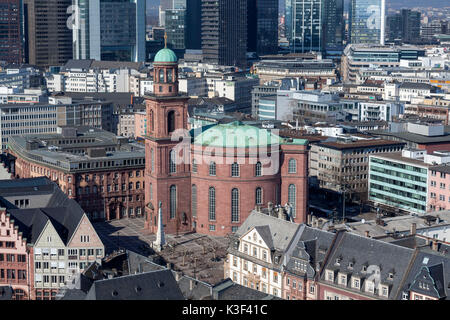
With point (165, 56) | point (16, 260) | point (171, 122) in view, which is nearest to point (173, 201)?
point (171, 122)

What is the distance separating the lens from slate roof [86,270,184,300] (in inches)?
3059

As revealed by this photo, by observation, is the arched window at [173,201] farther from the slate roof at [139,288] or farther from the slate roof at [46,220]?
the slate roof at [139,288]

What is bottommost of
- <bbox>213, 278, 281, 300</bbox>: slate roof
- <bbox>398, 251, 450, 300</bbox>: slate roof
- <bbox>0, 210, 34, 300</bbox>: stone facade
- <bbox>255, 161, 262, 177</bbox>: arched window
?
<bbox>0, 210, 34, 300</bbox>: stone facade

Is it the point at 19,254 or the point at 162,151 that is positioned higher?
the point at 162,151

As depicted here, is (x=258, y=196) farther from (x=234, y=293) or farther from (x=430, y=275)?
(x=430, y=275)

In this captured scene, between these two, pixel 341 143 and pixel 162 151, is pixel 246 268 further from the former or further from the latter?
pixel 341 143

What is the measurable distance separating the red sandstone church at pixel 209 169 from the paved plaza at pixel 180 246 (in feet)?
11.7

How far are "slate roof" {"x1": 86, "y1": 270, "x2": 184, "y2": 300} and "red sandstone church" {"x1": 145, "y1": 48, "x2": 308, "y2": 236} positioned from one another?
62.3 m

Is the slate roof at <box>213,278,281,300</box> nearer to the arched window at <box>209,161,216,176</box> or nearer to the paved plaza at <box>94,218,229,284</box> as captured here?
the paved plaza at <box>94,218,229,284</box>

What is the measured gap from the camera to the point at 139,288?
80.6 metres

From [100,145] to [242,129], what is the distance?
45.7m

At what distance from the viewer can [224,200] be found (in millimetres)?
146500

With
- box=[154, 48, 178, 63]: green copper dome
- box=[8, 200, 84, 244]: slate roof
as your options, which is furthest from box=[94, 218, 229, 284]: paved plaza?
box=[154, 48, 178, 63]: green copper dome
